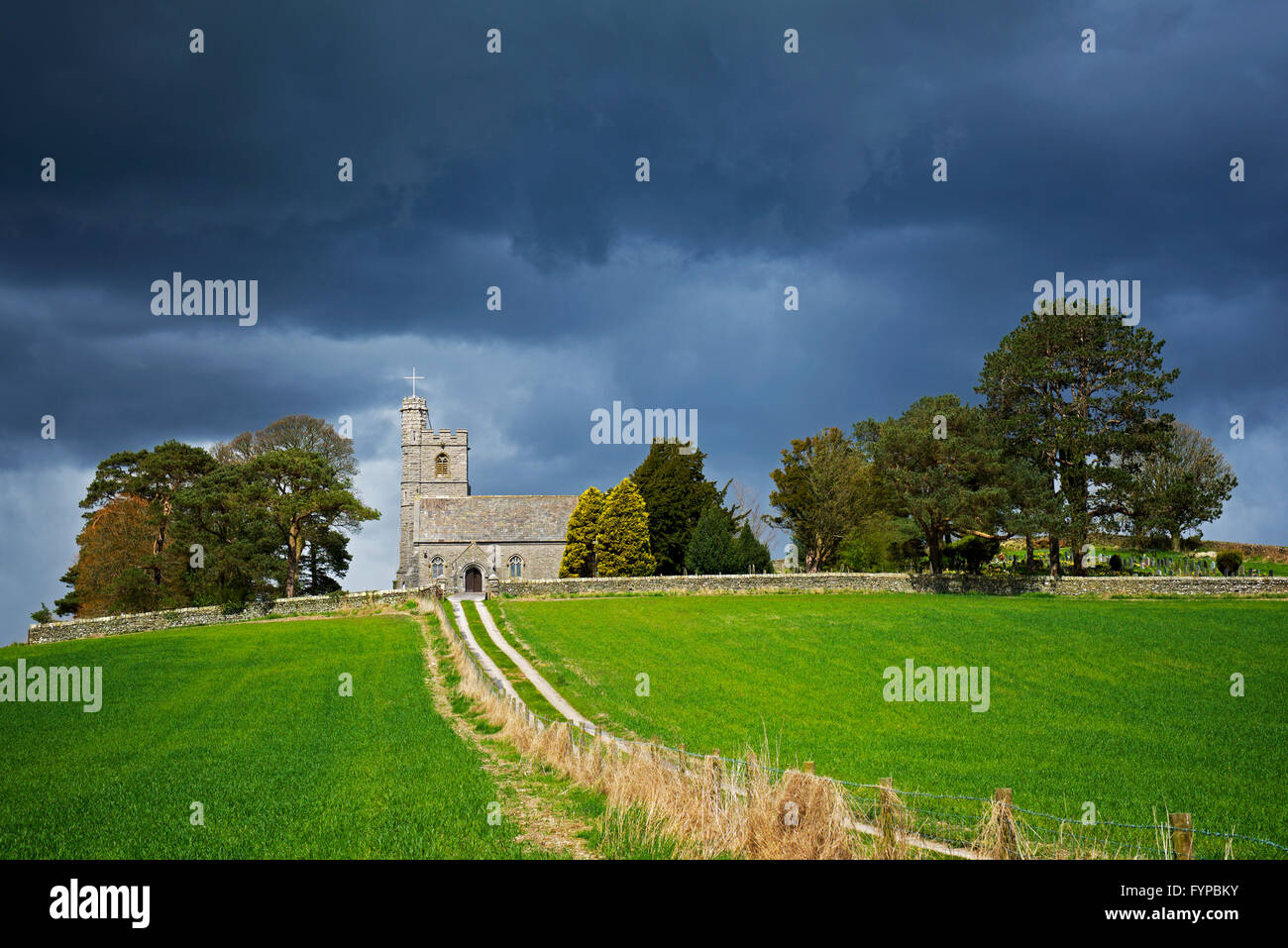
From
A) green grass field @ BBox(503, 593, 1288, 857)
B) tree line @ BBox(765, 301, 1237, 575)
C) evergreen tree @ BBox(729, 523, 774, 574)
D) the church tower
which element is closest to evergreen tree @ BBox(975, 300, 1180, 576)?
tree line @ BBox(765, 301, 1237, 575)

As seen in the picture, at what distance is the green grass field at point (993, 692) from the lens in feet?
43.9

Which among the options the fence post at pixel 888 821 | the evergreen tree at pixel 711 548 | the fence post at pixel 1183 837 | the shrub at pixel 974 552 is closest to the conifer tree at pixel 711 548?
the evergreen tree at pixel 711 548

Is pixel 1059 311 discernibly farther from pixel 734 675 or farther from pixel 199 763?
pixel 199 763

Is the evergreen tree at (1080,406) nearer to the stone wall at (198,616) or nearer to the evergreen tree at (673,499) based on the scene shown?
the evergreen tree at (673,499)

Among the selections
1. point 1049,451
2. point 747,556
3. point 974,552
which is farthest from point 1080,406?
point 747,556

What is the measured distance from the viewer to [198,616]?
43062 millimetres

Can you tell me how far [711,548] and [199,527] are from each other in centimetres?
→ 3087

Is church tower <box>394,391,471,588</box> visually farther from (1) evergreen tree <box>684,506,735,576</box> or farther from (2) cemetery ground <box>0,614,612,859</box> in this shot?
(2) cemetery ground <box>0,614,612,859</box>

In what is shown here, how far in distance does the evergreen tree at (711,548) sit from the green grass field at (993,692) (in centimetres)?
1495

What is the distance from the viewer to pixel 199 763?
15242 mm

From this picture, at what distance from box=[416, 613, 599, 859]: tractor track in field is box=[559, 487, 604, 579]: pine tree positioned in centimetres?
3741

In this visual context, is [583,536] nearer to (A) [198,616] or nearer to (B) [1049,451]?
(A) [198,616]
